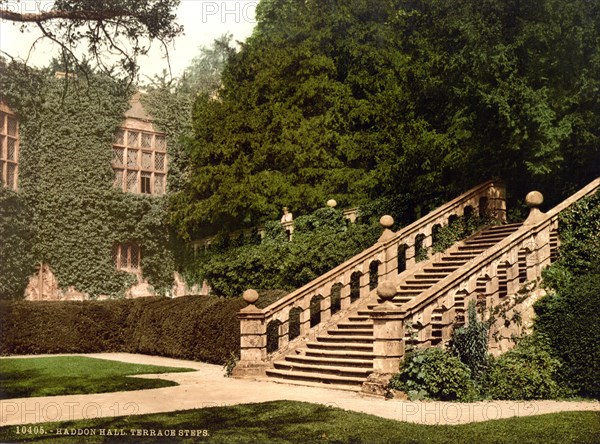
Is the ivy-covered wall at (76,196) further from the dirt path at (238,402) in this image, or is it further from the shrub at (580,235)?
the shrub at (580,235)

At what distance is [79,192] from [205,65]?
30.5 feet

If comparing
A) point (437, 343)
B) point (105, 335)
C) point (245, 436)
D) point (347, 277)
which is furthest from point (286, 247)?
point (245, 436)

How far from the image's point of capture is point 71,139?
26188 mm

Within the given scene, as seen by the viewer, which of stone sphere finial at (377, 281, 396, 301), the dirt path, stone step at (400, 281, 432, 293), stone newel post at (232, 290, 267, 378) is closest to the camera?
the dirt path

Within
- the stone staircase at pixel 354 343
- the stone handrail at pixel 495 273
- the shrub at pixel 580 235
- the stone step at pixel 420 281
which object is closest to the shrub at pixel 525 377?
the stone handrail at pixel 495 273

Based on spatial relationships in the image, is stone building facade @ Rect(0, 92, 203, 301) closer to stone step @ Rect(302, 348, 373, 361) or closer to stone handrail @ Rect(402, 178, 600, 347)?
stone step @ Rect(302, 348, 373, 361)

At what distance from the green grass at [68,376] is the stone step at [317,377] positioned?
1.79 m

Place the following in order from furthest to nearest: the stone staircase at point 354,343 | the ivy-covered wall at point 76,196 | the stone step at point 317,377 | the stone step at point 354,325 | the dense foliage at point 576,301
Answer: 1. the ivy-covered wall at point 76,196
2. the stone step at point 354,325
3. the stone staircase at point 354,343
4. the stone step at point 317,377
5. the dense foliage at point 576,301

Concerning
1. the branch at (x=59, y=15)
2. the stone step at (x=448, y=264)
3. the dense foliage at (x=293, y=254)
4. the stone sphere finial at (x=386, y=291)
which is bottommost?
the stone sphere finial at (x=386, y=291)

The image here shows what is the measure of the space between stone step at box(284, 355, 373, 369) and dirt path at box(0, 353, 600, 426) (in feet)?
2.82

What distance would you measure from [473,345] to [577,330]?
4.89 ft

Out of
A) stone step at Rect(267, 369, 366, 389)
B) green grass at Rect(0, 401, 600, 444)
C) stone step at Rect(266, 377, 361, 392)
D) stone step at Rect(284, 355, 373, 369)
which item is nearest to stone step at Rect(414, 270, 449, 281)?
stone step at Rect(284, 355, 373, 369)

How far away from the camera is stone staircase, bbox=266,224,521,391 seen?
12523mm

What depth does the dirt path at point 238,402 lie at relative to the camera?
31.0ft
